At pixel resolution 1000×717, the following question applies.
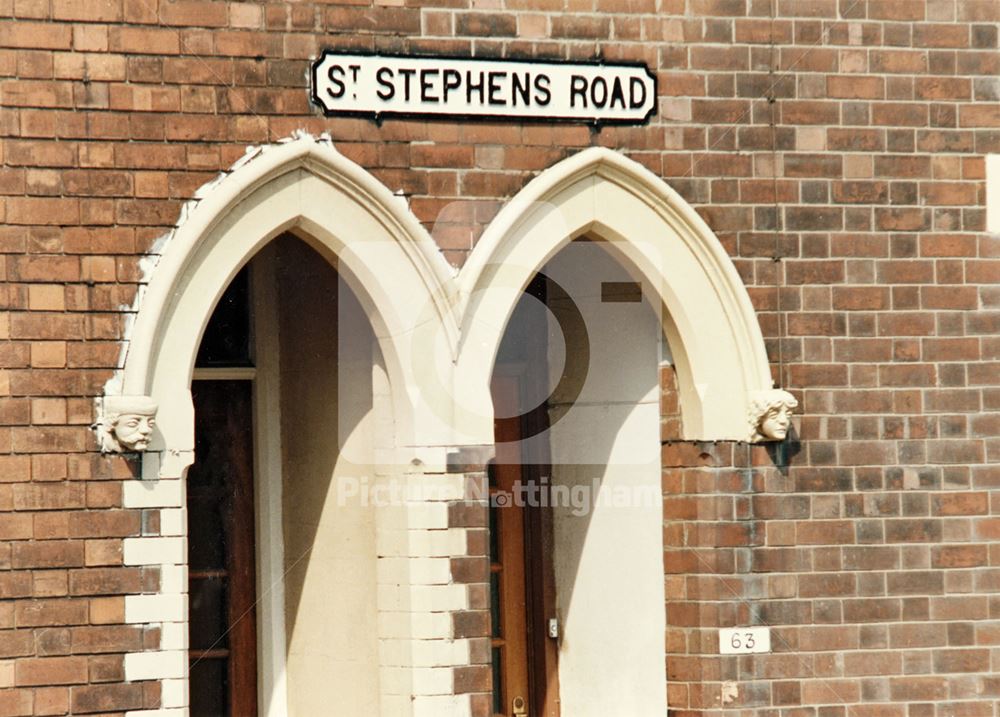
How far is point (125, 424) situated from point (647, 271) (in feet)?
8.37

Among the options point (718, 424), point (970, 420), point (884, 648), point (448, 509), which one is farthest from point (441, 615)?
point (970, 420)

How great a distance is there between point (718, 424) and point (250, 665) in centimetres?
287

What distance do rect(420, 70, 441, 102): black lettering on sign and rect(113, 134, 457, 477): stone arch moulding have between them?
45 centimetres

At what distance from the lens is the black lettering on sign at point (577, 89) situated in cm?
782

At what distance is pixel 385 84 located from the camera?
299 inches

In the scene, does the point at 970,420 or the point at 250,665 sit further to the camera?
the point at 250,665

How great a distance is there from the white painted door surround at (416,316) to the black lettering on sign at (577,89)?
0.85 feet

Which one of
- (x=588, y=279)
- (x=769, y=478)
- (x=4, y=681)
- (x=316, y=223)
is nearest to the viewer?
(x=4, y=681)

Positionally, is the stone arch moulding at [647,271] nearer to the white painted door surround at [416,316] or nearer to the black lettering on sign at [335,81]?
the white painted door surround at [416,316]

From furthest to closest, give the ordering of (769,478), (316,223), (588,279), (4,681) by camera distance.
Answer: (588,279) → (769,478) → (316,223) → (4,681)

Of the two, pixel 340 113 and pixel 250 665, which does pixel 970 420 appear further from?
pixel 250 665

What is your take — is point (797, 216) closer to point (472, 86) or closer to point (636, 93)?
point (636, 93)

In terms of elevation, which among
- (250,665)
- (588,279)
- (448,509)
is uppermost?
(588,279)

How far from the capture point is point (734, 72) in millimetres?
8023
